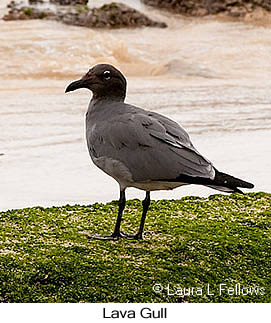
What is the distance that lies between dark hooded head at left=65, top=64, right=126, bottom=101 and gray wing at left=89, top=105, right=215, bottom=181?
0.11 metres

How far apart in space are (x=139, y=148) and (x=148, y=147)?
33mm

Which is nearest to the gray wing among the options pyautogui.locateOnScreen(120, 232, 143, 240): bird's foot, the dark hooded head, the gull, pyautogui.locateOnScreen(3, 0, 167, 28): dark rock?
the gull

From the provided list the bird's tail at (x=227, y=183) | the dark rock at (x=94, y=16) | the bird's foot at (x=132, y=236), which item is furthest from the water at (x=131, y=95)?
the bird's tail at (x=227, y=183)

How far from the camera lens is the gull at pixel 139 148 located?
2.42m

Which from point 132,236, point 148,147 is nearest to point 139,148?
point 148,147

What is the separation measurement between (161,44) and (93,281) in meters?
10.7

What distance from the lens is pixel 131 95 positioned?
28.4ft

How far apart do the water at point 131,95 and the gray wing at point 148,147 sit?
1493 millimetres

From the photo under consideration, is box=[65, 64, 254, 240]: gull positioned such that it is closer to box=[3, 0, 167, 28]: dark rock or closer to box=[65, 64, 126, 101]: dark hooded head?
box=[65, 64, 126, 101]: dark hooded head

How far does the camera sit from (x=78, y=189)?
4457 millimetres

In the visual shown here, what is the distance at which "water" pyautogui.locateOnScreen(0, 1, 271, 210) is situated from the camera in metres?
4.79

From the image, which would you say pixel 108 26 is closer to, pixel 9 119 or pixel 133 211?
pixel 9 119

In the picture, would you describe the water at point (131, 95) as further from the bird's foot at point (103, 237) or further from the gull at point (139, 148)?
the gull at point (139, 148)

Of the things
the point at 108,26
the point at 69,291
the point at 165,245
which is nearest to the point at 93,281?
the point at 69,291
